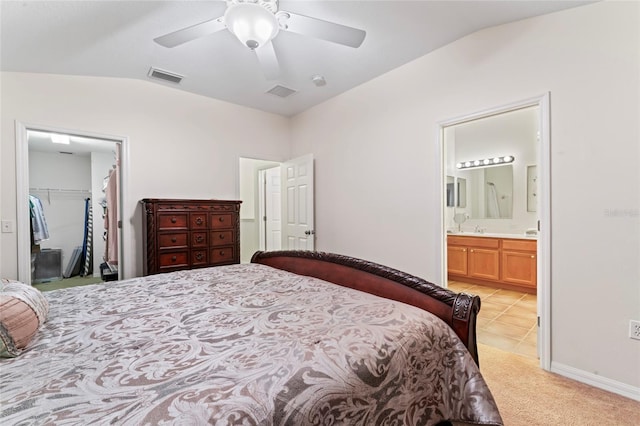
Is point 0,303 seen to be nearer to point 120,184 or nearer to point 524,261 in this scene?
point 120,184

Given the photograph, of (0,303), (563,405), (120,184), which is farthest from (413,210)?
(120,184)

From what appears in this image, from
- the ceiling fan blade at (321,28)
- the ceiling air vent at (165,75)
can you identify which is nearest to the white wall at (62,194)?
the ceiling air vent at (165,75)

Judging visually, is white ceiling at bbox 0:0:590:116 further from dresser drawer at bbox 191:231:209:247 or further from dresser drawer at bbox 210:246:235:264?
dresser drawer at bbox 210:246:235:264

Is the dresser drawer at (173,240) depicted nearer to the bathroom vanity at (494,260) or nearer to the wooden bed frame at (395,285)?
the wooden bed frame at (395,285)

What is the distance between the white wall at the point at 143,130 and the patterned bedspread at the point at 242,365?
1.93 meters

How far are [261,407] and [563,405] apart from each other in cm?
209

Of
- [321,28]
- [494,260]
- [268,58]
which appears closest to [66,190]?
[268,58]

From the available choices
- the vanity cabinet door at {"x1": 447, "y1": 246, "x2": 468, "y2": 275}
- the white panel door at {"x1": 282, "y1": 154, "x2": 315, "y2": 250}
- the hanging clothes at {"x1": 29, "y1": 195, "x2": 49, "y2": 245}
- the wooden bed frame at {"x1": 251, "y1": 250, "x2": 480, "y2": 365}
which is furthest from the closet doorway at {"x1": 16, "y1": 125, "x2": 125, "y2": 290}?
the vanity cabinet door at {"x1": 447, "y1": 246, "x2": 468, "y2": 275}

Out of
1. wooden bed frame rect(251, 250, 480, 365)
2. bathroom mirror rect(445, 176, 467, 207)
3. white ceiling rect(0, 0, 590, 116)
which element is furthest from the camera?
bathroom mirror rect(445, 176, 467, 207)

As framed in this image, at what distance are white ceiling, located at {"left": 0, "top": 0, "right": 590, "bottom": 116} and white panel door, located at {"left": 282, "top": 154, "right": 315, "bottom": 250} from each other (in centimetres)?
118

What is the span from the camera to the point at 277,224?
5.57 metres

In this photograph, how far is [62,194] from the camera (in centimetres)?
525

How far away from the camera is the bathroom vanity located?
399cm

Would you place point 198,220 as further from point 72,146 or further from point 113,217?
point 72,146
